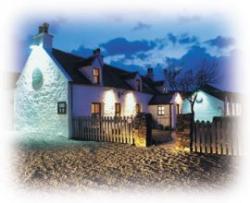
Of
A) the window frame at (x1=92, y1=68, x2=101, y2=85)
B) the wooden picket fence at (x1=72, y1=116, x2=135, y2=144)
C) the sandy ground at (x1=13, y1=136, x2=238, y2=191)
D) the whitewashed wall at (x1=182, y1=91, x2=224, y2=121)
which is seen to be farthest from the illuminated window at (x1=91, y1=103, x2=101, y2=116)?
the whitewashed wall at (x1=182, y1=91, x2=224, y2=121)

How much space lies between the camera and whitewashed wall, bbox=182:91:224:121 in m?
26.9

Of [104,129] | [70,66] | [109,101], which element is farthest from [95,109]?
[104,129]

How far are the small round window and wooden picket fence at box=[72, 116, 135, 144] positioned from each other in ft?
14.3

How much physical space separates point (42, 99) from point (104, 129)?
628 centimetres

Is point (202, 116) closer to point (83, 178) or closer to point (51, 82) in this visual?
point (51, 82)

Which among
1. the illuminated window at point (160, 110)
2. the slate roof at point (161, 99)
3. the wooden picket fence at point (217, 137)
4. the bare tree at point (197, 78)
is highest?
the bare tree at point (197, 78)

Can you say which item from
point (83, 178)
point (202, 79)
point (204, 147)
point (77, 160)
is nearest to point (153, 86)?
point (202, 79)

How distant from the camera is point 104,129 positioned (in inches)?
563

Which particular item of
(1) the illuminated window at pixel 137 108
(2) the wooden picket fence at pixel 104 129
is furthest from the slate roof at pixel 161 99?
(2) the wooden picket fence at pixel 104 129

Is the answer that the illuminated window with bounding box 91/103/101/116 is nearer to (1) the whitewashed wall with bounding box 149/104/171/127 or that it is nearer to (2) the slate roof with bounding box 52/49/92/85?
(2) the slate roof with bounding box 52/49/92/85

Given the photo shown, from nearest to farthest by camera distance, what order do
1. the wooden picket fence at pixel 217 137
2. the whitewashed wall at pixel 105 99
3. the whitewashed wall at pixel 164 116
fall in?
the wooden picket fence at pixel 217 137, the whitewashed wall at pixel 105 99, the whitewashed wall at pixel 164 116

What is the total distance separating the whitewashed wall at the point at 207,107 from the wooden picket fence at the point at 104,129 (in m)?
16.9

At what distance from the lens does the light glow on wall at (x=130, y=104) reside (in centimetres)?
2283

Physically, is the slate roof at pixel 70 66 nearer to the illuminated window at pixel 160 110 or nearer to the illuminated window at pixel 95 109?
the illuminated window at pixel 95 109
